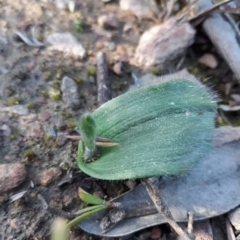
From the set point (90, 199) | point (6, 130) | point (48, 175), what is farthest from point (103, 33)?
point (90, 199)

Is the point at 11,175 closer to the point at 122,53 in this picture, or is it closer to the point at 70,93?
the point at 70,93

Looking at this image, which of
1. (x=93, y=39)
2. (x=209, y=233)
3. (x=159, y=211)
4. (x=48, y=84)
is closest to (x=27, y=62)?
(x=48, y=84)

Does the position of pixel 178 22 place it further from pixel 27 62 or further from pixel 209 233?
pixel 209 233

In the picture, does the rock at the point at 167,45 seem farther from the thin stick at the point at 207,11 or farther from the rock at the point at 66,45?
the rock at the point at 66,45

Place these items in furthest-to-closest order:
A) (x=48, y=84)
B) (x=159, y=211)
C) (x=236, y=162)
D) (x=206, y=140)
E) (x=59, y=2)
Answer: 1. (x=59, y=2)
2. (x=48, y=84)
3. (x=236, y=162)
4. (x=206, y=140)
5. (x=159, y=211)

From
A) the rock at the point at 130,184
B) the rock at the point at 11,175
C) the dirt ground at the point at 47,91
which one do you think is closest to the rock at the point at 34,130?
the dirt ground at the point at 47,91

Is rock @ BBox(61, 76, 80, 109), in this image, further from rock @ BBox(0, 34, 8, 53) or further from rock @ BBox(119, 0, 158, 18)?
rock @ BBox(119, 0, 158, 18)

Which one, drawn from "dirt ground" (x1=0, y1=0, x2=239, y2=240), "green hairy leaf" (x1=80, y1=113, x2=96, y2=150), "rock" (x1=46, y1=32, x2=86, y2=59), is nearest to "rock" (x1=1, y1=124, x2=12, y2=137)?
"dirt ground" (x1=0, y1=0, x2=239, y2=240)
